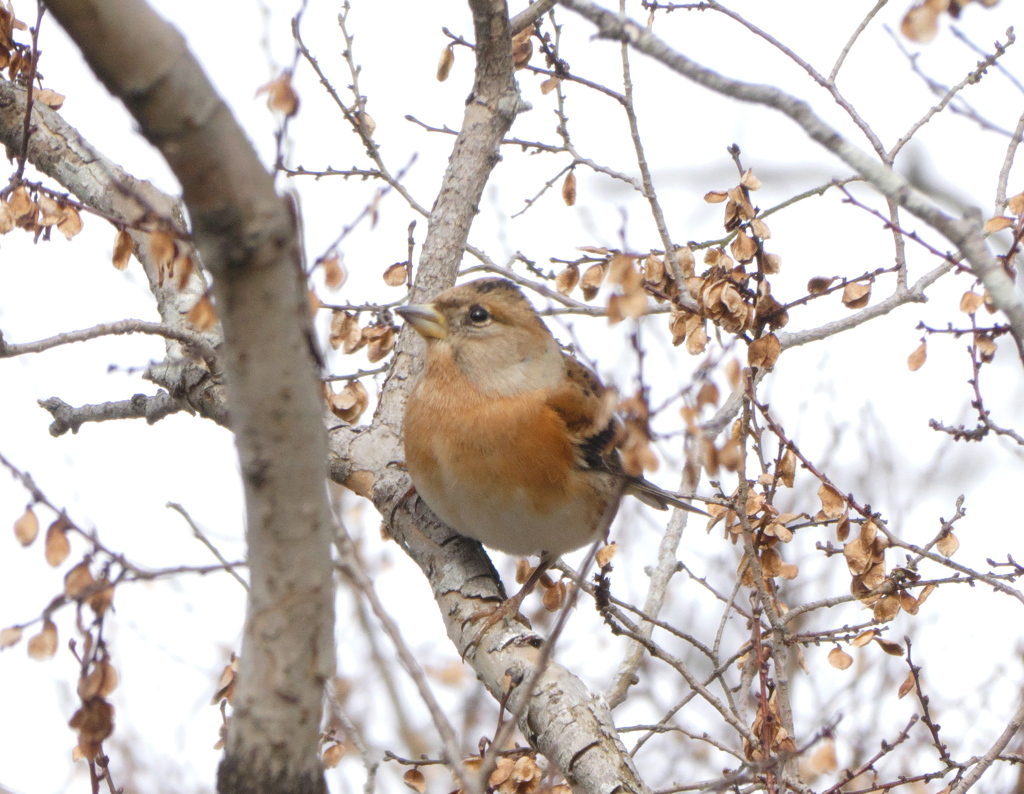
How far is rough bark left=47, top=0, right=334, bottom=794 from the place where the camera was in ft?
5.65

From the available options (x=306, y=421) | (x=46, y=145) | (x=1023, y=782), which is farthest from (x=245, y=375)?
(x=1023, y=782)

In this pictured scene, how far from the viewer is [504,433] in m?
4.68

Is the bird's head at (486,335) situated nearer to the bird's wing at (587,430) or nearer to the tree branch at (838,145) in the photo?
the bird's wing at (587,430)

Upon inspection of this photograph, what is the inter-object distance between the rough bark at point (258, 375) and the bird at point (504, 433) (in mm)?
2210

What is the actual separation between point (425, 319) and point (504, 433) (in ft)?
2.28

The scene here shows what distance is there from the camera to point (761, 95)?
7.48ft

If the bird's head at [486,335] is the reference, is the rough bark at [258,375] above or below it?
below

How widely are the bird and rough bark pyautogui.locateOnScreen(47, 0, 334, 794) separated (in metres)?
2.21

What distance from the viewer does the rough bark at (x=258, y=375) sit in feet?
5.65

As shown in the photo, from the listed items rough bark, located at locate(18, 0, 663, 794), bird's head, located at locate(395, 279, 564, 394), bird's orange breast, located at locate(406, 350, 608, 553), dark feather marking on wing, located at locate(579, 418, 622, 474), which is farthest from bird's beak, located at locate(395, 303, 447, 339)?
rough bark, located at locate(18, 0, 663, 794)

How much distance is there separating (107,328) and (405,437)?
155 cm

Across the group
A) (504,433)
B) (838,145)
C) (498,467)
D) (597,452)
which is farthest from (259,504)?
(597,452)

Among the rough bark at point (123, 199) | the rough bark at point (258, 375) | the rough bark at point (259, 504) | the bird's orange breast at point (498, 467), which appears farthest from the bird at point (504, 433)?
A: the rough bark at point (258, 375)

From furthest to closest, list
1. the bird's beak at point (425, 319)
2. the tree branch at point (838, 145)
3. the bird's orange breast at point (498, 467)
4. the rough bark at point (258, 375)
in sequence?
the bird's beak at point (425, 319) → the bird's orange breast at point (498, 467) → the tree branch at point (838, 145) → the rough bark at point (258, 375)
